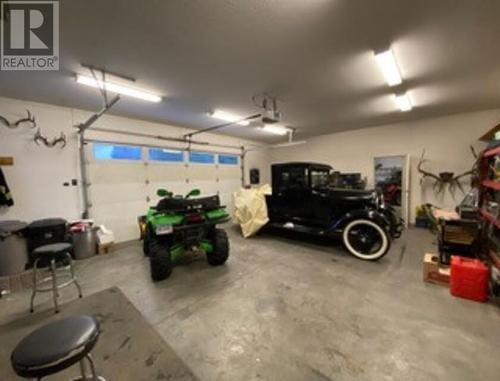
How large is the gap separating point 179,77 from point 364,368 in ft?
13.6

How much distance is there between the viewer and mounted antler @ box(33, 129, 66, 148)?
4316 mm

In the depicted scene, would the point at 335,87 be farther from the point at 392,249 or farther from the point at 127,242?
the point at 127,242

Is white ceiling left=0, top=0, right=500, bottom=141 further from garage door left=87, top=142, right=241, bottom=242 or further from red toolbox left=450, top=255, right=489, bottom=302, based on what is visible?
red toolbox left=450, top=255, right=489, bottom=302

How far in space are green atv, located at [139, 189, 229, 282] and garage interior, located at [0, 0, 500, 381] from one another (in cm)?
3

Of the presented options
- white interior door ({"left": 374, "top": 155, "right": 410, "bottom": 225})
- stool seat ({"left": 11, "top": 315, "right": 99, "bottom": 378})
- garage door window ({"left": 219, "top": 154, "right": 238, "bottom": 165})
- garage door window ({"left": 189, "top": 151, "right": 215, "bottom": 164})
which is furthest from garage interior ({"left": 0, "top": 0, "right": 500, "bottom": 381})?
garage door window ({"left": 219, "top": 154, "right": 238, "bottom": 165})

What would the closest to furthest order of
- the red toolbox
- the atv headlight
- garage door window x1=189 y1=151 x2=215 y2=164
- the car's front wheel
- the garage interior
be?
1. the garage interior
2. the red toolbox
3. the atv headlight
4. the car's front wheel
5. garage door window x1=189 y1=151 x2=215 y2=164

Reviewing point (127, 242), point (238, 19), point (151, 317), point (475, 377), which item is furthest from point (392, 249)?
point (127, 242)

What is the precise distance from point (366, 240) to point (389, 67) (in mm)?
2842

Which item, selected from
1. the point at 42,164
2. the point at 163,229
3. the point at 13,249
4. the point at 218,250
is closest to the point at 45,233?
the point at 13,249

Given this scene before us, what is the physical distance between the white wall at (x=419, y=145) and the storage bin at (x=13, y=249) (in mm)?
8374

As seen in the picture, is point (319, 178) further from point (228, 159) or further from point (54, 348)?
point (54, 348)

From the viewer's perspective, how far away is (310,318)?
240cm

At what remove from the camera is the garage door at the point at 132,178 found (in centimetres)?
515

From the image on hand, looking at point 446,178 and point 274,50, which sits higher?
point 274,50
